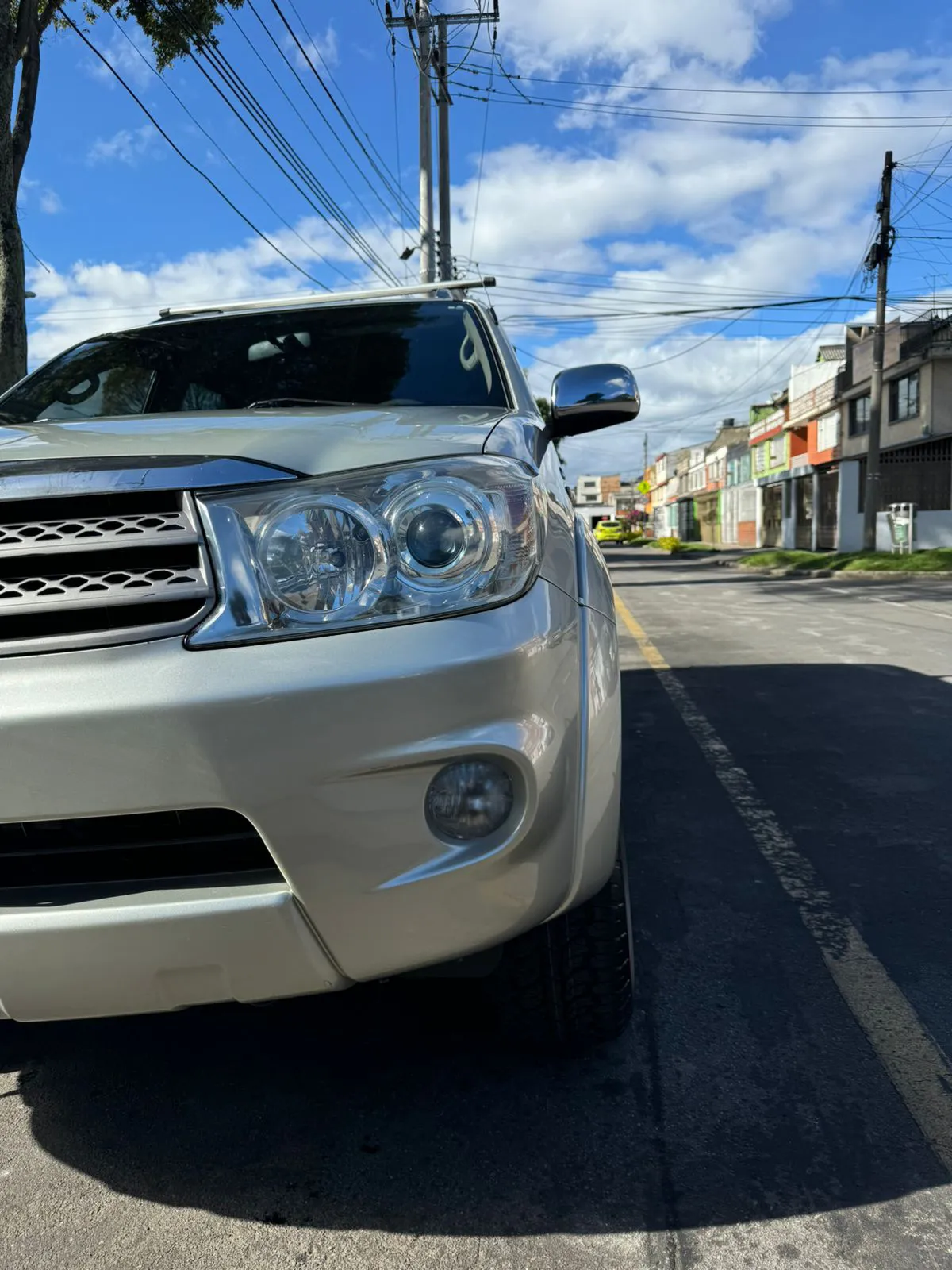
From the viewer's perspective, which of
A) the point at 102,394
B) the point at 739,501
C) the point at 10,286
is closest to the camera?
the point at 102,394

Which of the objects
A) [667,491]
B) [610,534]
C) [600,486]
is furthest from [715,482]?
[600,486]

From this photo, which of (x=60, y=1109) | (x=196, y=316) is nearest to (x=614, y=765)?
(x=60, y=1109)

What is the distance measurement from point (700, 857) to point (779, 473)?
126 ft

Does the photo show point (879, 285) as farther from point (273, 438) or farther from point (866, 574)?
point (273, 438)

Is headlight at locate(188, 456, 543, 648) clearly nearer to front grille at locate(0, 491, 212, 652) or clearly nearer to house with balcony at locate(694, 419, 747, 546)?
front grille at locate(0, 491, 212, 652)

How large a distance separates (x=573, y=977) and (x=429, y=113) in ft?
66.4

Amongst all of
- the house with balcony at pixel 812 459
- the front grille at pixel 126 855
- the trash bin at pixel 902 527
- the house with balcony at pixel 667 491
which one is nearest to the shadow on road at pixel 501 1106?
the front grille at pixel 126 855

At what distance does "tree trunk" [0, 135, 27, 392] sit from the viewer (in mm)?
6887

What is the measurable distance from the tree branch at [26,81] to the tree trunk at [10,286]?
0.43 meters

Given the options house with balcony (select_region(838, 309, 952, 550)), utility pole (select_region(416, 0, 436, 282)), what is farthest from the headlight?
house with balcony (select_region(838, 309, 952, 550))

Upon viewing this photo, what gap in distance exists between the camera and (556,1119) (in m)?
2.03

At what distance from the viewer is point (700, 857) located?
351 cm

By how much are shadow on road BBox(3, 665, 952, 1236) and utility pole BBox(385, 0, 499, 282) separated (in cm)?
1733

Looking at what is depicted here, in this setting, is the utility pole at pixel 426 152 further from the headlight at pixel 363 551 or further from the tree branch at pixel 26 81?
the headlight at pixel 363 551
